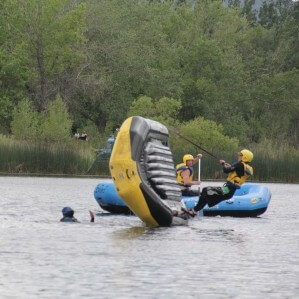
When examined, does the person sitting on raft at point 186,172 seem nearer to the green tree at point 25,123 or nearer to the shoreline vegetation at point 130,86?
the shoreline vegetation at point 130,86

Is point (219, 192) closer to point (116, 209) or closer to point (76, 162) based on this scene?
point (116, 209)

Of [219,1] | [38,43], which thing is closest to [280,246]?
[38,43]

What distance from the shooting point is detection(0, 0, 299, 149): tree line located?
76.7 meters

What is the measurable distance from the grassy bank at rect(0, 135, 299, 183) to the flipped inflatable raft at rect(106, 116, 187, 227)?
29.2 m

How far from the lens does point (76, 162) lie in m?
58.7

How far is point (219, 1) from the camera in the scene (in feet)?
328

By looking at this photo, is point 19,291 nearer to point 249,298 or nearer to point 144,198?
point 249,298

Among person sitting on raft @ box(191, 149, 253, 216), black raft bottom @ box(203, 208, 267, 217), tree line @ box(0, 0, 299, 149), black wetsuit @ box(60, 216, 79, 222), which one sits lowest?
black wetsuit @ box(60, 216, 79, 222)

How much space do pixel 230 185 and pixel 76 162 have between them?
27.4 metres

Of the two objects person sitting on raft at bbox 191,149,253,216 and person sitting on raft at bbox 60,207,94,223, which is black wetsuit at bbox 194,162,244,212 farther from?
person sitting on raft at bbox 60,207,94,223

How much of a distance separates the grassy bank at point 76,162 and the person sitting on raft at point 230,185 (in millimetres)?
25612

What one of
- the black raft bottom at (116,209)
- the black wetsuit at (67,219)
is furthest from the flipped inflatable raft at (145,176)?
the black raft bottom at (116,209)

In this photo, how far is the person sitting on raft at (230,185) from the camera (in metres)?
31.7

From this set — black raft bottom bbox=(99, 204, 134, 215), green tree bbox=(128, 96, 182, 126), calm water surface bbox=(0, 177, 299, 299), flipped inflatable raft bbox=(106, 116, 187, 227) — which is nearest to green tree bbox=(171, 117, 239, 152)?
green tree bbox=(128, 96, 182, 126)
